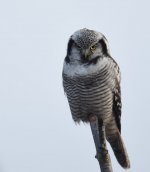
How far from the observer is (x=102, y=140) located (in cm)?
466

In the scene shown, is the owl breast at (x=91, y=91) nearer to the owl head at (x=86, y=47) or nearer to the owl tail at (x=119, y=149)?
the owl head at (x=86, y=47)

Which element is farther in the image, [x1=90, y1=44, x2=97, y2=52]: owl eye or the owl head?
[x1=90, y1=44, x2=97, y2=52]: owl eye

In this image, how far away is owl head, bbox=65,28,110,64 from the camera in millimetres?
6383

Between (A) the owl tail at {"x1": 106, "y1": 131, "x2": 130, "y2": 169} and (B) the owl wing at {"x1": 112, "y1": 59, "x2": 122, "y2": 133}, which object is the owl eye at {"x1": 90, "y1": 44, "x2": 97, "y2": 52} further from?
(A) the owl tail at {"x1": 106, "y1": 131, "x2": 130, "y2": 169}

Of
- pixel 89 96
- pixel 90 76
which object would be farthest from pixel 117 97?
pixel 90 76

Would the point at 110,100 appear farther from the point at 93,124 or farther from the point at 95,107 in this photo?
the point at 93,124

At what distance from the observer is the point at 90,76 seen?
6.53m

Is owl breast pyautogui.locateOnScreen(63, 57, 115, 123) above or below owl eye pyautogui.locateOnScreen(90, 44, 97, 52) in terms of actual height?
below

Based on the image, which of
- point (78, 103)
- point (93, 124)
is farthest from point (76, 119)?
point (93, 124)

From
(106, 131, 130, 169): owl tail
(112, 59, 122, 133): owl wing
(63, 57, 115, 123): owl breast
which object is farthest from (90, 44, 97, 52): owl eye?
(106, 131, 130, 169): owl tail

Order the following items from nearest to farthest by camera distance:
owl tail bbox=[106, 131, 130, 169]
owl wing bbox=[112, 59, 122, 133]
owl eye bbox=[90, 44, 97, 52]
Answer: owl eye bbox=[90, 44, 97, 52] → owl wing bbox=[112, 59, 122, 133] → owl tail bbox=[106, 131, 130, 169]

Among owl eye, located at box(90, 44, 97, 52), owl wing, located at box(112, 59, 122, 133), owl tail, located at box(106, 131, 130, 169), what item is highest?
owl eye, located at box(90, 44, 97, 52)

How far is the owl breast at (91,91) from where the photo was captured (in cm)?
656

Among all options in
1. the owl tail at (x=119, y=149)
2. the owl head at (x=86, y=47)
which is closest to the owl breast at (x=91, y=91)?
the owl head at (x=86, y=47)
